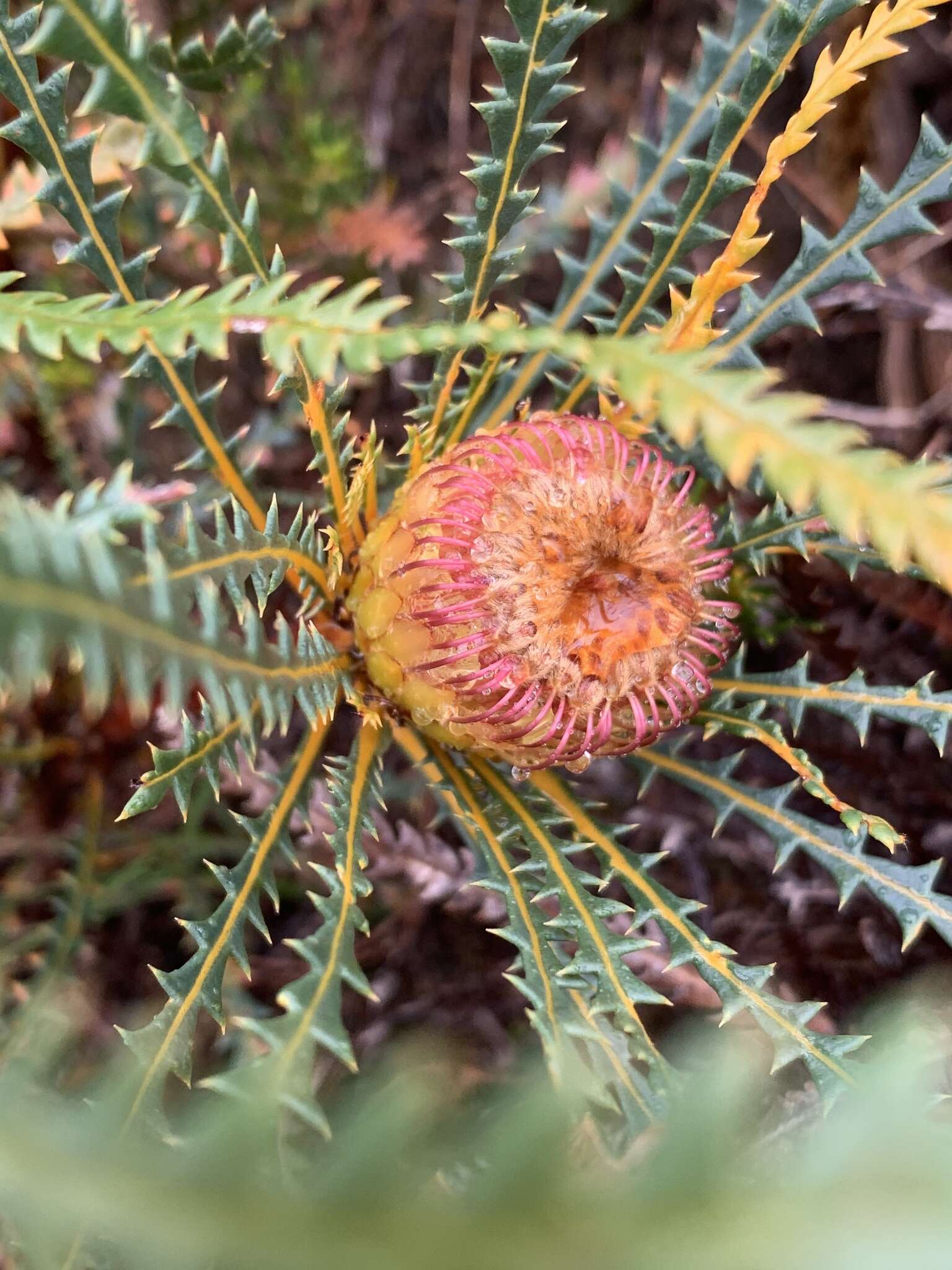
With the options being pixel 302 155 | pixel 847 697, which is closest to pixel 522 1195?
pixel 847 697

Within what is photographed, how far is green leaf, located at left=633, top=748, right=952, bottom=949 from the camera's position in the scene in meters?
0.71

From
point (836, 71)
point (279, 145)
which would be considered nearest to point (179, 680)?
point (836, 71)

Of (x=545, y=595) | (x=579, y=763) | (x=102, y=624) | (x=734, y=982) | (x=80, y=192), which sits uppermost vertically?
(x=80, y=192)

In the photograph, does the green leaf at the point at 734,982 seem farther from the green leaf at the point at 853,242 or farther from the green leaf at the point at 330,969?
A: the green leaf at the point at 853,242

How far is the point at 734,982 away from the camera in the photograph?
26.7 inches

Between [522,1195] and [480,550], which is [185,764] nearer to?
[480,550]

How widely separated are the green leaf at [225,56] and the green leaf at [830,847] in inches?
28.7

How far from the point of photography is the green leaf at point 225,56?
0.84m

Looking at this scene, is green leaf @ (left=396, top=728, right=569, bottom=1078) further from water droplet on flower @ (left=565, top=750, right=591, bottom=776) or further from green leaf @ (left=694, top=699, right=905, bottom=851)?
green leaf @ (left=694, top=699, right=905, bottom=851)

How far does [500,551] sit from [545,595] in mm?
43

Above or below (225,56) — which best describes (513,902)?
below

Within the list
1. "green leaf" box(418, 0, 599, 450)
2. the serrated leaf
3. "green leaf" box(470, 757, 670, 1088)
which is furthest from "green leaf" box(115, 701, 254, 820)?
"green leaf" box(418, 0, 599, 450)

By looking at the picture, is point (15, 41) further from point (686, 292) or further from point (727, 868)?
point (727, 868)

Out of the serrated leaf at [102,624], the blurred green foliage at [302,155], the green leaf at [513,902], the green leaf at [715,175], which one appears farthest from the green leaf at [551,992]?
the blurred green foliage at [302,155]
